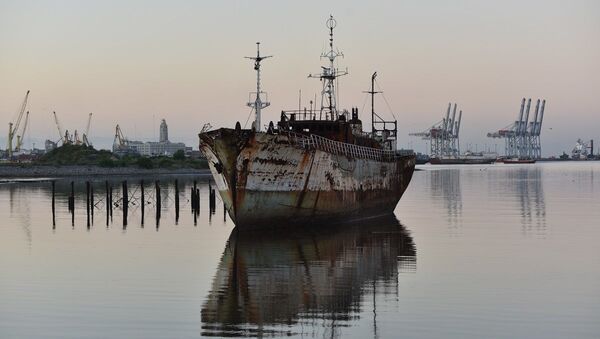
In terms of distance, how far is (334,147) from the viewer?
33.7m

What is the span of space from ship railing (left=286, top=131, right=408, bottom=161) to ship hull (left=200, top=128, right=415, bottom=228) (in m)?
0.18

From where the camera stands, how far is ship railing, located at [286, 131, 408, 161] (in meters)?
30.5

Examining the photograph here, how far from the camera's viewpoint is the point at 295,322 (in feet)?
49.8

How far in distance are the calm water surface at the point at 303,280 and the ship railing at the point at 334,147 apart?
3292 millimetres

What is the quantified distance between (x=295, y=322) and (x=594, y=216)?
29.6 m

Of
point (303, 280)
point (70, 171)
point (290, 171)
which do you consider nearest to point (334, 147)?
point (290, 171)

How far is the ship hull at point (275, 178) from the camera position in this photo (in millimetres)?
29172

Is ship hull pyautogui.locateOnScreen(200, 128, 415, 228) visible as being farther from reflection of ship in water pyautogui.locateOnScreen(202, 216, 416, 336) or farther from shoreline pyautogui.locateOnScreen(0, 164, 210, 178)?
shoreline pyautogui.locateOnScreen(0, 164, 210, 178)

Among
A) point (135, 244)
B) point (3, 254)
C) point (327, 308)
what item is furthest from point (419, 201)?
point (327, 308)

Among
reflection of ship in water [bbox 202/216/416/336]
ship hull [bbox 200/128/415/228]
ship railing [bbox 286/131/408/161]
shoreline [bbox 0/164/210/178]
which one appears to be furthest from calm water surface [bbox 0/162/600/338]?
shoreline [bbox 0/164/210/178]

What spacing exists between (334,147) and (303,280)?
14108 millimetres

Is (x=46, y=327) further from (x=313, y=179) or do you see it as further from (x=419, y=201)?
(x=419, y=201)

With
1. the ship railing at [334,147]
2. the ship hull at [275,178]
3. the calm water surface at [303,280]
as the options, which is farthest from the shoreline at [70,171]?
the ship hull at [275,178]

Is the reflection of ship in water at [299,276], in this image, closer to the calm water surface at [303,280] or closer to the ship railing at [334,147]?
the calm water surface at [303,280]
